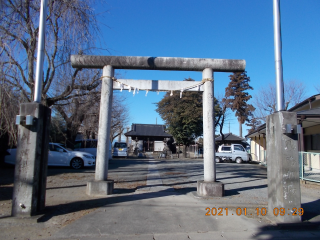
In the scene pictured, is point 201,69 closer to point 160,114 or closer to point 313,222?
point 313,222

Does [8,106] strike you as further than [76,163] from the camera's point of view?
No

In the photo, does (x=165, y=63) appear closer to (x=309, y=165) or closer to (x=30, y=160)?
(x=30, y=160)

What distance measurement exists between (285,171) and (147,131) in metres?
37.6

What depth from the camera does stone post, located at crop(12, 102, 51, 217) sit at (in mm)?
5215

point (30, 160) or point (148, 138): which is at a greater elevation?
point (148, 138)

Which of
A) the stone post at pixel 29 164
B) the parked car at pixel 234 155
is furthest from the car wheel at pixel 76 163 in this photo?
the parked car at pixel 234 155

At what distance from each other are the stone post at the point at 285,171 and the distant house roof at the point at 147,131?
35.9m

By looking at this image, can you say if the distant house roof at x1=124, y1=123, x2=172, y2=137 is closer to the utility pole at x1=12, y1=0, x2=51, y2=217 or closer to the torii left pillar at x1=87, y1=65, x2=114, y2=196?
the torii left pillar at x1=87, y1=65, x2=114, y2=196

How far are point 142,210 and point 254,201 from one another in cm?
337

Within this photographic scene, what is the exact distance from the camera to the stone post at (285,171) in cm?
534

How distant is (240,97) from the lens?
3750 cm

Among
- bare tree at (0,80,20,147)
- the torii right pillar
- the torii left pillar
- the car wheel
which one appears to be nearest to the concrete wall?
the torii right pillar

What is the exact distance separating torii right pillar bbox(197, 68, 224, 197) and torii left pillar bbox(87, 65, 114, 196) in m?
2.92
